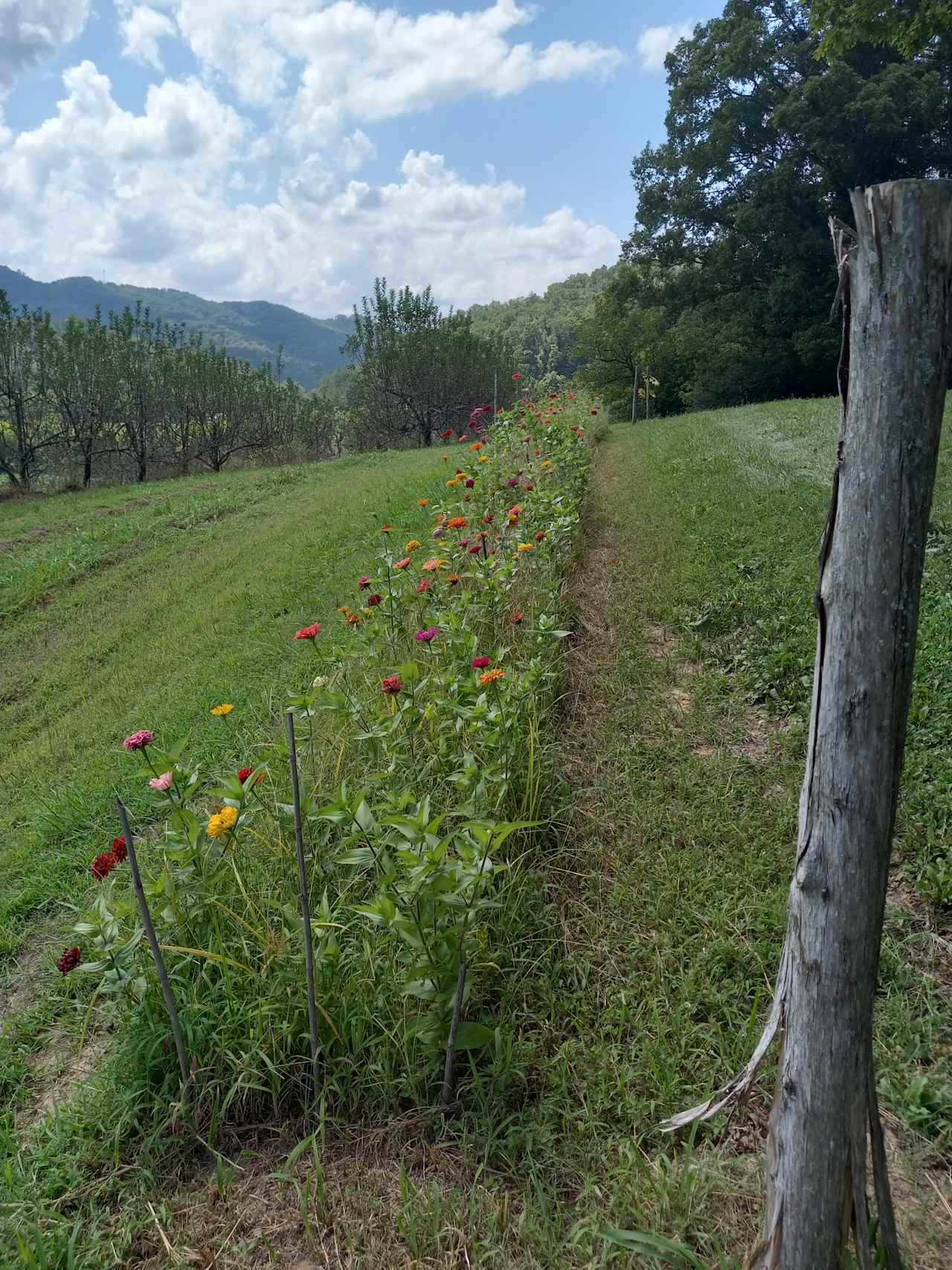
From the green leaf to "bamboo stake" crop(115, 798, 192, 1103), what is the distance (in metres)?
0.63

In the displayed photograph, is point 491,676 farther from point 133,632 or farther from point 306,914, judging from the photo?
point 133,632

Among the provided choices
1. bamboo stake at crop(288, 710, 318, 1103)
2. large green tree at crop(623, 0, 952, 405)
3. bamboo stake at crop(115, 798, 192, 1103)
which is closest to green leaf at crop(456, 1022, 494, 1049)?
bamboo stake at crop(288, 710, 318, 1103)

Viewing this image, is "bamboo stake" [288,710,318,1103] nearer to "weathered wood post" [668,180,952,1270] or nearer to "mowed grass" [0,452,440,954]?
"weathered wood post" [668,180,952,1270]

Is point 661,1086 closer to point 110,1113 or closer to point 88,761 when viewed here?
point 110,1113

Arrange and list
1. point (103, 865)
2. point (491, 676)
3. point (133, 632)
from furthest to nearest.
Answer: point (133, 632) < point (491, 676) < point (103, 865)

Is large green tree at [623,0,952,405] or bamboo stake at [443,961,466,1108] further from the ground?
large green tree at [623,0,952,405]

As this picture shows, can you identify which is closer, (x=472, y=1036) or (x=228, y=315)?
(x=472, y=1036)

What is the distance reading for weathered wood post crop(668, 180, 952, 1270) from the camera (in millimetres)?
1185

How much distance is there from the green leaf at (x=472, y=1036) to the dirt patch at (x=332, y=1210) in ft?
0.70

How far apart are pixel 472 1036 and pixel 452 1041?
0.09 m

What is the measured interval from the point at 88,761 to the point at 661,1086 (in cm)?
334

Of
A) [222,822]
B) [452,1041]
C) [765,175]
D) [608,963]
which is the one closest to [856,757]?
[452,1041]

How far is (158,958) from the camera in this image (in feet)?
5.29

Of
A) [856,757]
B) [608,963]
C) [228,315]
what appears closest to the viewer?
[856,757]
